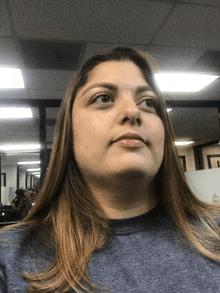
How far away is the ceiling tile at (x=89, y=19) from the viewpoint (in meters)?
2.11

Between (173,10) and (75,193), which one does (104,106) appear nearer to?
(75,193)

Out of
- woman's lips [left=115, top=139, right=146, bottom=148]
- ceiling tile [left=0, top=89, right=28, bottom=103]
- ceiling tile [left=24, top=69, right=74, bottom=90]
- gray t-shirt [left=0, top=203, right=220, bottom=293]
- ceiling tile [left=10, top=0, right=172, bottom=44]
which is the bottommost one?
gray t-shirt [left=0, top=203, right=220, bottom=293]

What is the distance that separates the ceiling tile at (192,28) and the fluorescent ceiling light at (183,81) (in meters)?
0.70

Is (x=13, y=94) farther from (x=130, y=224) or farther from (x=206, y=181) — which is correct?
(x=130, y=224)

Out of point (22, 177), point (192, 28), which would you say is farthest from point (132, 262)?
point (22, 177)

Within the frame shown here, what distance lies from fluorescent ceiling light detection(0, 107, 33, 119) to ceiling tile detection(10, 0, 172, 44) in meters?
2.39

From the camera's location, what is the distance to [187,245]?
30.9 inches

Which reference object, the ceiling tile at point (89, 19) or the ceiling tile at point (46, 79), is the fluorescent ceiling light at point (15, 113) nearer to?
the ceiling tile at point (46, 79)

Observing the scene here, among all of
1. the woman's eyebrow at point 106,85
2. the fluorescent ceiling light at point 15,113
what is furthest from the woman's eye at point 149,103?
the fluorescent ceiling light at point 15,113

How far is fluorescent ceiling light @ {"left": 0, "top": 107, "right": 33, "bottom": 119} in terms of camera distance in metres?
4.66

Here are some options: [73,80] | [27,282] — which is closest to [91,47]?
[73,80]

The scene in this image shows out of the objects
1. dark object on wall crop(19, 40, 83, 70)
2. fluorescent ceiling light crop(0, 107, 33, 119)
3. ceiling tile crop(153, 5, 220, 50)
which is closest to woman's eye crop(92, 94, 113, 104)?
ceiling tile crop(153, 5, 220, 50)

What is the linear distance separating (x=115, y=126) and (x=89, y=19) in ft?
6.10

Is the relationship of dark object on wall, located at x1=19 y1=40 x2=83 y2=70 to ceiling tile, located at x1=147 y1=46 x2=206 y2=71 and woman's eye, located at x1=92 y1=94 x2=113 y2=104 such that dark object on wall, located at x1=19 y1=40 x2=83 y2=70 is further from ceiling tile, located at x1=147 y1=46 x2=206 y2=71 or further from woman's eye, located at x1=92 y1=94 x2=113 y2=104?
woman's eye, located at x1=92 y1=94 x2=113 y2=104
